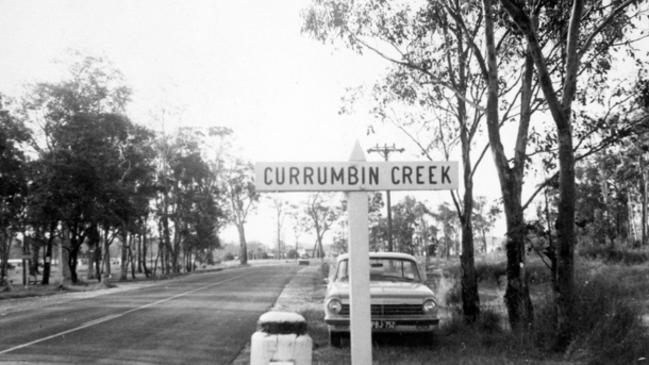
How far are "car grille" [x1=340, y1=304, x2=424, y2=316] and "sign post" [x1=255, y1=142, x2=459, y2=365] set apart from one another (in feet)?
16.8

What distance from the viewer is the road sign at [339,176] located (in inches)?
145

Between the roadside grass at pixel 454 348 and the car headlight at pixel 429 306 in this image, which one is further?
the car headlight at pixel 429 306

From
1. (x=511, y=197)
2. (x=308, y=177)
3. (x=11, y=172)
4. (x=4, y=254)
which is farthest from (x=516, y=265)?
(x=4, y=254)

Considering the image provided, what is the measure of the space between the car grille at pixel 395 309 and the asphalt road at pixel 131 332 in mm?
2077

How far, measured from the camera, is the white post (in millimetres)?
3504

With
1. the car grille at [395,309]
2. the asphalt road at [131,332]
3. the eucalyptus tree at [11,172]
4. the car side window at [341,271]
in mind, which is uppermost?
the eucalyptus tree at [11,172]

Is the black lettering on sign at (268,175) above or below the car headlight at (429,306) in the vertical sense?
above

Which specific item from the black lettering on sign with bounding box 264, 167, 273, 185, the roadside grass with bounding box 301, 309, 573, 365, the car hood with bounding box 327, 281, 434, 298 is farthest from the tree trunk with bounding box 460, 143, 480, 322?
the black lettering on sign with bounding box 264, 167, 273, 185

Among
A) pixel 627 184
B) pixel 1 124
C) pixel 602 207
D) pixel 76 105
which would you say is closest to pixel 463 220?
pixel 1 124

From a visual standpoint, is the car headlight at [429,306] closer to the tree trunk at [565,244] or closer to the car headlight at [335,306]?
the car headlight at [335,306]

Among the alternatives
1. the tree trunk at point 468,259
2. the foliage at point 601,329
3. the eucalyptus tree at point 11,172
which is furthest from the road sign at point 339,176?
the eucalyptus tree at point 11,172

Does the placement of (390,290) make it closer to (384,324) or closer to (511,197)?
(384,324)

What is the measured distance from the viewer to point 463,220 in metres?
12.1

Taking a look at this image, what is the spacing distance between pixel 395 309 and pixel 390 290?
1.11ft
